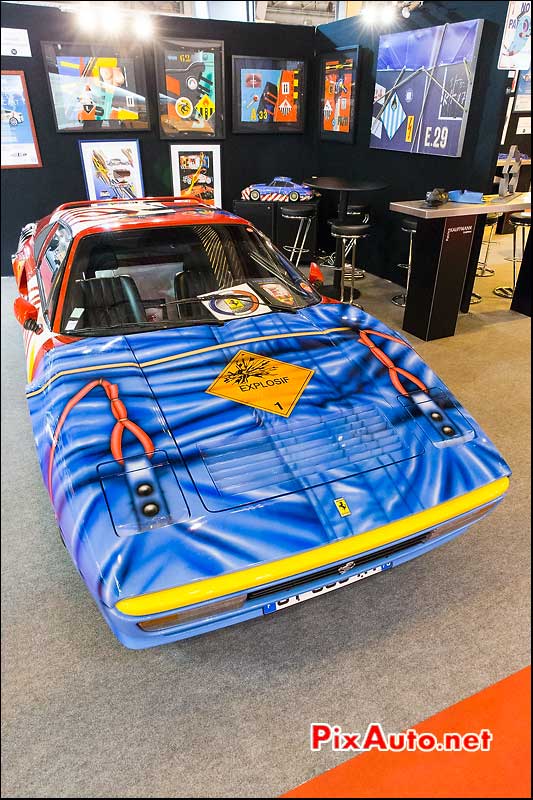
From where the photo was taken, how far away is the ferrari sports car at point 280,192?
17.1 feet

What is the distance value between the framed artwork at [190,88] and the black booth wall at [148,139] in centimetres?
7

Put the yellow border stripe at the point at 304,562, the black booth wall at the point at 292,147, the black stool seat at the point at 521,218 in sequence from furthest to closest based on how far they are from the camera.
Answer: the black stool seat at the point at 521,218 → the black booth wall at the point at 292,147 → the yellow border stripe at the point at 304,562

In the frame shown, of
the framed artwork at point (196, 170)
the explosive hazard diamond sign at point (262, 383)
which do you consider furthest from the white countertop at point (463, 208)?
the framed artwork at point (196, 170)

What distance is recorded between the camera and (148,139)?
17.4 ft

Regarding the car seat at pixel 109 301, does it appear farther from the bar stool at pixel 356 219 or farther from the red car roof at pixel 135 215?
the bar stool at pixel 356 219

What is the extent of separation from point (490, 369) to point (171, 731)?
9.14 ft

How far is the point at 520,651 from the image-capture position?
154cm

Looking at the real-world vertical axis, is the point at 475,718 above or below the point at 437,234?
below

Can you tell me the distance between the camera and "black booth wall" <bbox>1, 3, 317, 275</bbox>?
183 inches

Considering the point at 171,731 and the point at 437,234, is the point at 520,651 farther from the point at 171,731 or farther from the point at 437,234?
the point at 437,234

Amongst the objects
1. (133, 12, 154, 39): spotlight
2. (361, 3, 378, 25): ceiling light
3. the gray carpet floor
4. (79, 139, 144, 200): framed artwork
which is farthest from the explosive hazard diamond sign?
(133, 12, 154, 39): spotlight

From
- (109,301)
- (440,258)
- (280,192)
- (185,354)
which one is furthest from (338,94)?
(185,354)

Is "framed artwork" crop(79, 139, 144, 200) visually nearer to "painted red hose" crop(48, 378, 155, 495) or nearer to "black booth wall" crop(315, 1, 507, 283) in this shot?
"black booth wall" crop(315, 1, 507, 283)

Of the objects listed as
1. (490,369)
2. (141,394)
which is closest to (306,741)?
(141,394)
